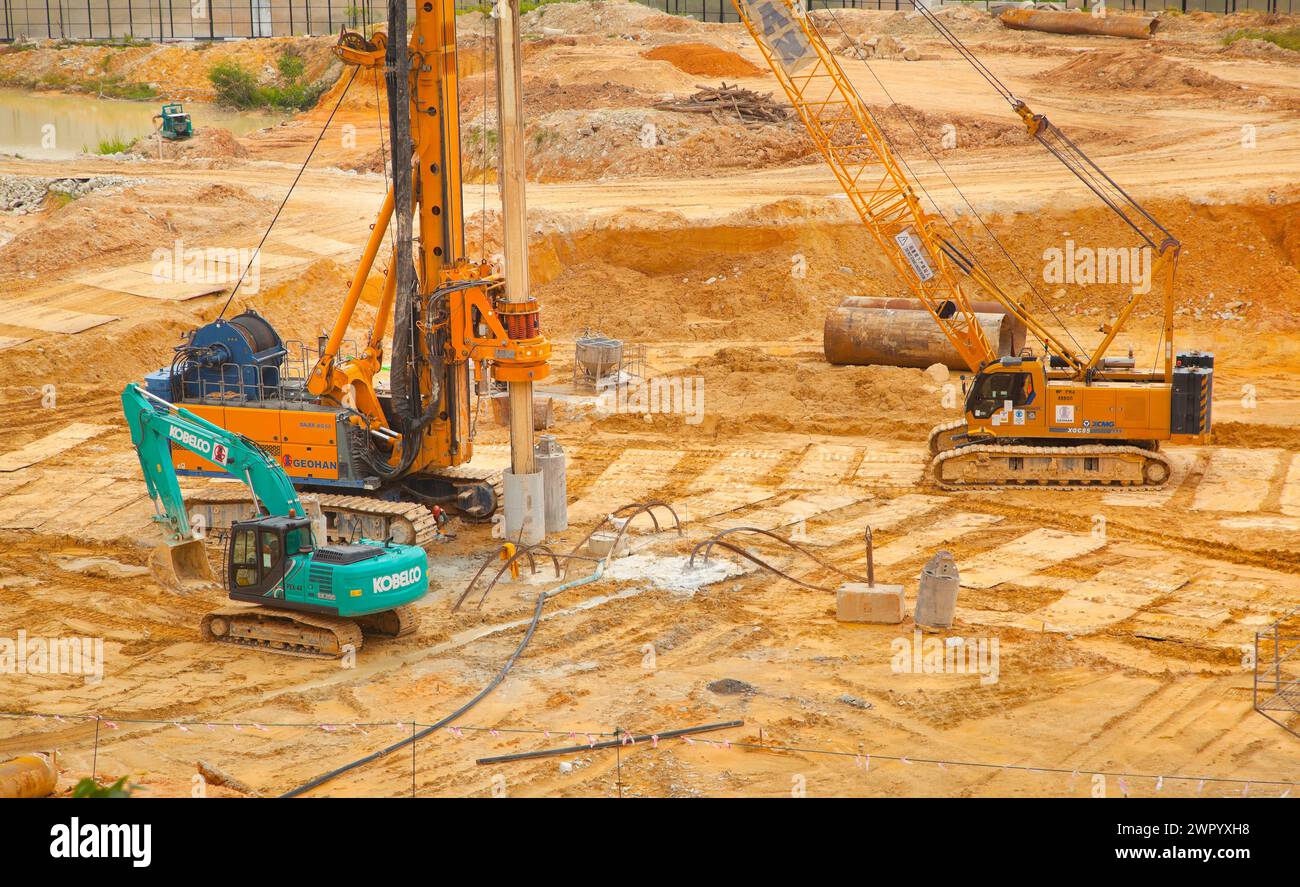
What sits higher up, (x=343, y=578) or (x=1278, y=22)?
(x=1278, y=22)

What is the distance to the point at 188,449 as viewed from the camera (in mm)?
18125

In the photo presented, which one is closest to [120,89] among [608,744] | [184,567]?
[184,567]

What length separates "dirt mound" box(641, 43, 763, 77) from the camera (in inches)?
1949

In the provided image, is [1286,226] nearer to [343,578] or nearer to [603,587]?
[603,587]

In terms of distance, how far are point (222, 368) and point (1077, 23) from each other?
4260cm

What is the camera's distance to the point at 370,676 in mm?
16031

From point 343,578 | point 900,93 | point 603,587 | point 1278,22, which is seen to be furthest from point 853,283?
point 1278,22

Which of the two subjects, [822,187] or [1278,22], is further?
[1278,22]

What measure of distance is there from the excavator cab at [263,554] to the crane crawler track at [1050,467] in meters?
10.5

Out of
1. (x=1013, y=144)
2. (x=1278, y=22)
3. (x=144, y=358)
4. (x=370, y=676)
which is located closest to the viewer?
(x=370, y=676)

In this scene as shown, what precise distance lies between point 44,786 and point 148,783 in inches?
37.3

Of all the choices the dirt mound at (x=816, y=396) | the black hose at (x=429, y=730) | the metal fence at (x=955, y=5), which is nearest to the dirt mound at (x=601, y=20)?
the metal fence at (x=955, y=5)

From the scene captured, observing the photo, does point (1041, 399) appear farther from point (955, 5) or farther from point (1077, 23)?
point (955, 5)

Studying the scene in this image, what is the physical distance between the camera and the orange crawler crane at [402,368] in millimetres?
19625
